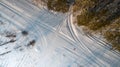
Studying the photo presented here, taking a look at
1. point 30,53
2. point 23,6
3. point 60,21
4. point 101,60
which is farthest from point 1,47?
point 101,60

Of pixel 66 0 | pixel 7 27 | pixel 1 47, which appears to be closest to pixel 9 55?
pixel 1 47

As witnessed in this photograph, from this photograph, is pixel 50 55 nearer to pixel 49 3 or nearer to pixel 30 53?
pixel 30 53

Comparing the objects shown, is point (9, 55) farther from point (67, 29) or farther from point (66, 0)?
point (66, 0)

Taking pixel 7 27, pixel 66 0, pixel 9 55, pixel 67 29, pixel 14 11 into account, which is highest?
pixel 66 0

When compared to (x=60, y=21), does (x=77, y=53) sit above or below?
below

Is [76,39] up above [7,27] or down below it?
above

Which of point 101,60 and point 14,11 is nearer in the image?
point 101,60
